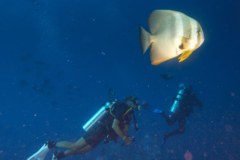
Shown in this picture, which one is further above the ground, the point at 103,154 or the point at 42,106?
the point at 42,106

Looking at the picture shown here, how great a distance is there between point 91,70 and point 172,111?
1585 centimetres

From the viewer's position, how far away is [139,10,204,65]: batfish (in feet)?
3.51

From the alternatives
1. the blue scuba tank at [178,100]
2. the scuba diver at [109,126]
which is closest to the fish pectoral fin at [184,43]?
the scuba diver at [109,126]

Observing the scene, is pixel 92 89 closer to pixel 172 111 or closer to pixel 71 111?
pixel 71 111

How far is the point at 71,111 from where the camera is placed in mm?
16562

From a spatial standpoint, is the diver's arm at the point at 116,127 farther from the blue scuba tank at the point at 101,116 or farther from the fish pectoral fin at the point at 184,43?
the fish pectoral fin at the point at 184,43

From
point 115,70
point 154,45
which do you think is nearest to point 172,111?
point 154,45

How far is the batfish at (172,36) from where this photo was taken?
1.07 metres

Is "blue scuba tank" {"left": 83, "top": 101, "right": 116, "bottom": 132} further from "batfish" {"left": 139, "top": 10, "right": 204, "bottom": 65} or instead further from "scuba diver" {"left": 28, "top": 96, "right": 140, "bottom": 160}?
"batfish" {"left": 139, "top": 10, "right": 204, "bottom": 65}

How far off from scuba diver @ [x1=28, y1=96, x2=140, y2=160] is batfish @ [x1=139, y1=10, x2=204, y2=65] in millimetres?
3160

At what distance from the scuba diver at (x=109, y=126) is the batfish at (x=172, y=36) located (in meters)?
3.16

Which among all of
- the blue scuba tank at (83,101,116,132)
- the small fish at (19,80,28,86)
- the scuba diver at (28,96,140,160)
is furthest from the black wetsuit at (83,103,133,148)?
the small fish at (19,80,28,86)

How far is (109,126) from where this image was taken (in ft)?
14.9

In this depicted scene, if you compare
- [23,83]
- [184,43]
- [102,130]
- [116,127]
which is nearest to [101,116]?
[102,130]
